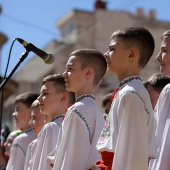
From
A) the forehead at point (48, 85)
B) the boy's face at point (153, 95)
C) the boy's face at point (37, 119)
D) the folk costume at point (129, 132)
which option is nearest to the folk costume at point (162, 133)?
the folk costume at point (129, 132)

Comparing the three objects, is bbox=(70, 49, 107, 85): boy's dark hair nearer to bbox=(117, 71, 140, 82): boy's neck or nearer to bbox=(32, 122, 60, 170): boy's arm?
bbox=(117, 71, 140, 82): boy's neck

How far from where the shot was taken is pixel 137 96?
475cm

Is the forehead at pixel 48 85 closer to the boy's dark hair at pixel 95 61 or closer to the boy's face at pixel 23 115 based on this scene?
the boy's dark hair at pixel 95 61

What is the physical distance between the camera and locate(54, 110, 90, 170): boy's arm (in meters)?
5.20

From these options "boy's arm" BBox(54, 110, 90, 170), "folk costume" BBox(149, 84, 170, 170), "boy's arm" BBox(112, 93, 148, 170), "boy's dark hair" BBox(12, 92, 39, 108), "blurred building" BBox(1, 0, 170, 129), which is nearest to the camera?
"boy's arm" BBox(112, 93, 148, 170)

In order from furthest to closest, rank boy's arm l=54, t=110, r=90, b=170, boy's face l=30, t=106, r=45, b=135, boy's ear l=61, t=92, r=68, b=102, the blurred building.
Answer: the blurred building
boy's face l=30, t=106, r=45, b=135
boy's ear l=61, t=92, r=68, b=102
boy's arm l=54, t=110, r=90, b=170

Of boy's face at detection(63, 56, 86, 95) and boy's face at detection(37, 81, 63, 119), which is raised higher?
boy's face at detection(63, 56, 86, 95)

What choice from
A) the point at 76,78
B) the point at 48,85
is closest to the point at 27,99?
the point at 48,85

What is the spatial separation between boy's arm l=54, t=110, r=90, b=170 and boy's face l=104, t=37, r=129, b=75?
0.51 meters

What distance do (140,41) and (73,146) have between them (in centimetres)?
89

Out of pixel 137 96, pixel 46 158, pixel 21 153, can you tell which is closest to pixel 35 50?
pixel 46 158

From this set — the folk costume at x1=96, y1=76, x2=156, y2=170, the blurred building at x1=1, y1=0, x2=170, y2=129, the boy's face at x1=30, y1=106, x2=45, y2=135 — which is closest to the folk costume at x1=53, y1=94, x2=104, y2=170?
the folk costume at x1=96, y1=76, x2=156, y2=170

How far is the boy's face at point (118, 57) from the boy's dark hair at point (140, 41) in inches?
1.5

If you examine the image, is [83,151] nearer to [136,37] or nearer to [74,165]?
[74,165]
